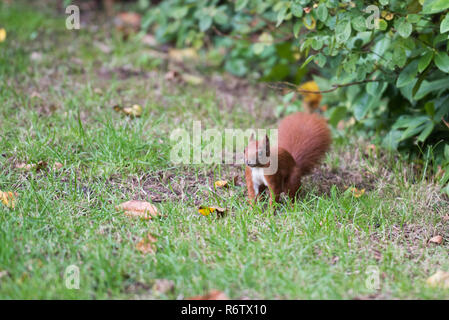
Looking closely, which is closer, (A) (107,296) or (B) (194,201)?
(A) (107,296)

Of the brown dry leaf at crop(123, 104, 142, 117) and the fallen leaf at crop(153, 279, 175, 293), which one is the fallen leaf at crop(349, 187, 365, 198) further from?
the brown dry leaf at crop(123, 104, 142, 117)

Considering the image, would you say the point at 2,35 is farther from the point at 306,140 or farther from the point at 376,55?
the point at 376,55

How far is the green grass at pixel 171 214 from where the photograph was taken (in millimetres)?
2191

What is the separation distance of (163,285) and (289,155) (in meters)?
1.12

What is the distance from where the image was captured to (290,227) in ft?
8.57

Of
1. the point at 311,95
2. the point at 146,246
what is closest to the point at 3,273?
the point at 146,246

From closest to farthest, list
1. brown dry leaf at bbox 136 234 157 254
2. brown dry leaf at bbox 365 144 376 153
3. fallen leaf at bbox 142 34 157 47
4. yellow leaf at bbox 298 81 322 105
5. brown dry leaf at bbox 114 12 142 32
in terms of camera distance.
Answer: brown dry leaf at bbox 136 234 157 254, brown dry leaf at bbox 365 144 376 153, yellow leaf at bbox 298 81 322 105, fallen leaf at bbox 142 34 157 47, brown dry leaf at bbox 114 12 142 32

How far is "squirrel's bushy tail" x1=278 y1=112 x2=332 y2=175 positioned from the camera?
3102mm

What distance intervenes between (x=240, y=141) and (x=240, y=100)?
950 millimetres

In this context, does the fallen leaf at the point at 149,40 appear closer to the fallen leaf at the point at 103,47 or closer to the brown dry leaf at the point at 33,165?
the fallen leaf at the point at 103,47

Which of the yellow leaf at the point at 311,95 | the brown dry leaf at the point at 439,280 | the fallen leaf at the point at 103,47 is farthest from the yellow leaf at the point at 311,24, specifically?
the fallen leaf at the point at 103,47

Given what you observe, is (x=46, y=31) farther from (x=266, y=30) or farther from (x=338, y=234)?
(x=338, y=234)

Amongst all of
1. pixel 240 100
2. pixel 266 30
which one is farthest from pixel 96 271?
pixel 266 30

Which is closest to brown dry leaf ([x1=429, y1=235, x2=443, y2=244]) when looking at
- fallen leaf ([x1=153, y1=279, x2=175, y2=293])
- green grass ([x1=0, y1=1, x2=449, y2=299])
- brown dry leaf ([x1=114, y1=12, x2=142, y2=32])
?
green grass ([x1=0, y1=1, x2=449, y2=299])
